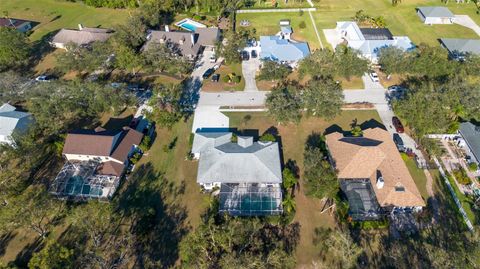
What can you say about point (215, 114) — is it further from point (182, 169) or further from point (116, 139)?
point (116, 139)

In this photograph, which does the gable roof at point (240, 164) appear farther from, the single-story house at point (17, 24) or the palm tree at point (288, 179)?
the single-story house at point (17, 24)

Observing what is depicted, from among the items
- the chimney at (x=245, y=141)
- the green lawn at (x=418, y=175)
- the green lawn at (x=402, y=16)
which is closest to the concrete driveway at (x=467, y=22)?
the green lawn at (x=402, y=16)

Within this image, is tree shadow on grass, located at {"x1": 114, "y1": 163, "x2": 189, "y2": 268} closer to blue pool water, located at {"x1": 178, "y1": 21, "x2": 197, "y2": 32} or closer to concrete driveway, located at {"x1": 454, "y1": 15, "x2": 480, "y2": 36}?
blue pool water, located at {"x1": 178, "y1": 21, "x2": 197, "y2": 32}

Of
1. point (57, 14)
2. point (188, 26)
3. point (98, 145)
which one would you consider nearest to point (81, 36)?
point (188, 26)

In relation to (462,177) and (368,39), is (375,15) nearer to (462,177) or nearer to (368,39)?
(368,39)

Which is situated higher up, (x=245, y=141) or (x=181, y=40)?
(x=181, y=40)

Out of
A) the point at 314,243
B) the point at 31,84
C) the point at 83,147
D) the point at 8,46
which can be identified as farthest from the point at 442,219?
the point at 8,46

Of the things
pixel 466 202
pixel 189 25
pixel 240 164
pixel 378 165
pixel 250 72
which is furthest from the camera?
pixel 189 25
